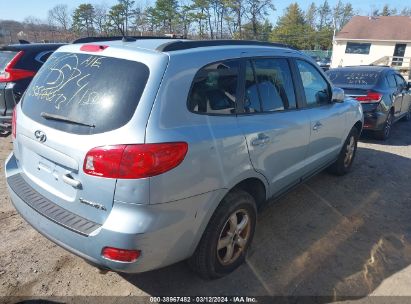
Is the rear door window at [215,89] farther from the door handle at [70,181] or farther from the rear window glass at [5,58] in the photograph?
the rear window glass at [5,58]

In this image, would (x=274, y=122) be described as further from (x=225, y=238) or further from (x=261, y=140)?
(x=225, y=238)

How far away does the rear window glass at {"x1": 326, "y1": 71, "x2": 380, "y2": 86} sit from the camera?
7840 millimetres

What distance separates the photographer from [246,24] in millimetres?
54656

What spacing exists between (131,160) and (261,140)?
1259mm

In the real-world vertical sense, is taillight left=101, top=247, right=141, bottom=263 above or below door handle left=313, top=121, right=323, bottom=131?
below

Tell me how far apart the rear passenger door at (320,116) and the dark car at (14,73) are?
15.1 feet

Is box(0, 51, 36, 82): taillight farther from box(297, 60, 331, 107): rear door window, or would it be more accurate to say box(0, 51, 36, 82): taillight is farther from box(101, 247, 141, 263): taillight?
box(101, 247, 141, 263): taillight

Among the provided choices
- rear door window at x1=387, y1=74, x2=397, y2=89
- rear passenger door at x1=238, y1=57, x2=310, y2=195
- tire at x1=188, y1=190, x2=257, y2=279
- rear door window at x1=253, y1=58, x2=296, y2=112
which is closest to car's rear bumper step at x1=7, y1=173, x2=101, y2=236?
tire at x1=188, y1=190, x2=257, y2=279

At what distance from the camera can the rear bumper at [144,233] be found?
223 cm

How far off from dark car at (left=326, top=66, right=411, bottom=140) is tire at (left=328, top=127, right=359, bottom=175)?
6.95ft

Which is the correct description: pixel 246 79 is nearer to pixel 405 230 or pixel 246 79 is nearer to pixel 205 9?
pixel 405 230

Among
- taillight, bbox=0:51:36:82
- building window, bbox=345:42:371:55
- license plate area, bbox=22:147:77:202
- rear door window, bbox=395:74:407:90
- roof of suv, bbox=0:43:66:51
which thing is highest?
roof of suv, bbox=0:43:66:51

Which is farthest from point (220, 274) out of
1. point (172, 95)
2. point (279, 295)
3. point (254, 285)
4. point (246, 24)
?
point (246, 24)

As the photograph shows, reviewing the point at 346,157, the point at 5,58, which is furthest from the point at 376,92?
the point at 5,58
